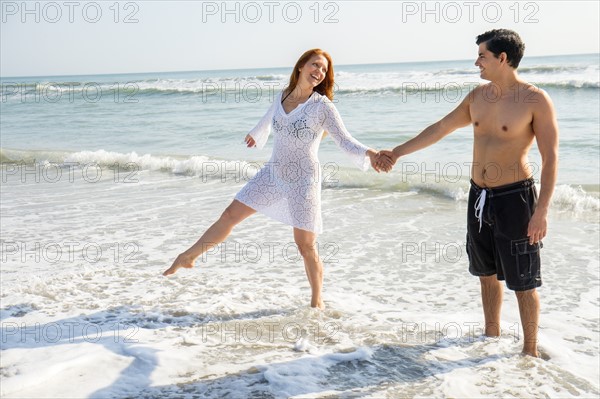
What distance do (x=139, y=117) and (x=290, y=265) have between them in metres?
18.1

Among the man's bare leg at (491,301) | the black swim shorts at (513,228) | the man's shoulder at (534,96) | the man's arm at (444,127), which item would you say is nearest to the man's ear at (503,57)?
the man's shoulder at (534,96)

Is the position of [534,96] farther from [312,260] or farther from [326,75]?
[312,260]

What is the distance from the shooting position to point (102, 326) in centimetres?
454

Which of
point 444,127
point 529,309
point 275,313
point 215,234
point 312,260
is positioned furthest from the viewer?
point 275,313

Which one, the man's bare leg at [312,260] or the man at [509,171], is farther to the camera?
the man's bare leg at [312,260]

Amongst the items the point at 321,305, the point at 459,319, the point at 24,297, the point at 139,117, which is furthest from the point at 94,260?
the point at 139,117

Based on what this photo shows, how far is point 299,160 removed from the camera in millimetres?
4480

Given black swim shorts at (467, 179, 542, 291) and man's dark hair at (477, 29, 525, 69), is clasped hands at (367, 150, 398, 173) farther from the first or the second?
man's dark hair at (477, 29, 525, 69)

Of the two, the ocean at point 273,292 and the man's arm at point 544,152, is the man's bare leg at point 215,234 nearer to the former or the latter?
the ocean at point 273,292

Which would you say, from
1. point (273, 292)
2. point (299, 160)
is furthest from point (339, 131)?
point (273, 292)

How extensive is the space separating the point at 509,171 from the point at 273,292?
240 cm

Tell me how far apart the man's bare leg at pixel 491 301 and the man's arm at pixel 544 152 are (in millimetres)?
626

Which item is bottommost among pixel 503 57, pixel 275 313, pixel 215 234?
pixel 275 313

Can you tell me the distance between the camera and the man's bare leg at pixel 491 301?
4.17 meters
